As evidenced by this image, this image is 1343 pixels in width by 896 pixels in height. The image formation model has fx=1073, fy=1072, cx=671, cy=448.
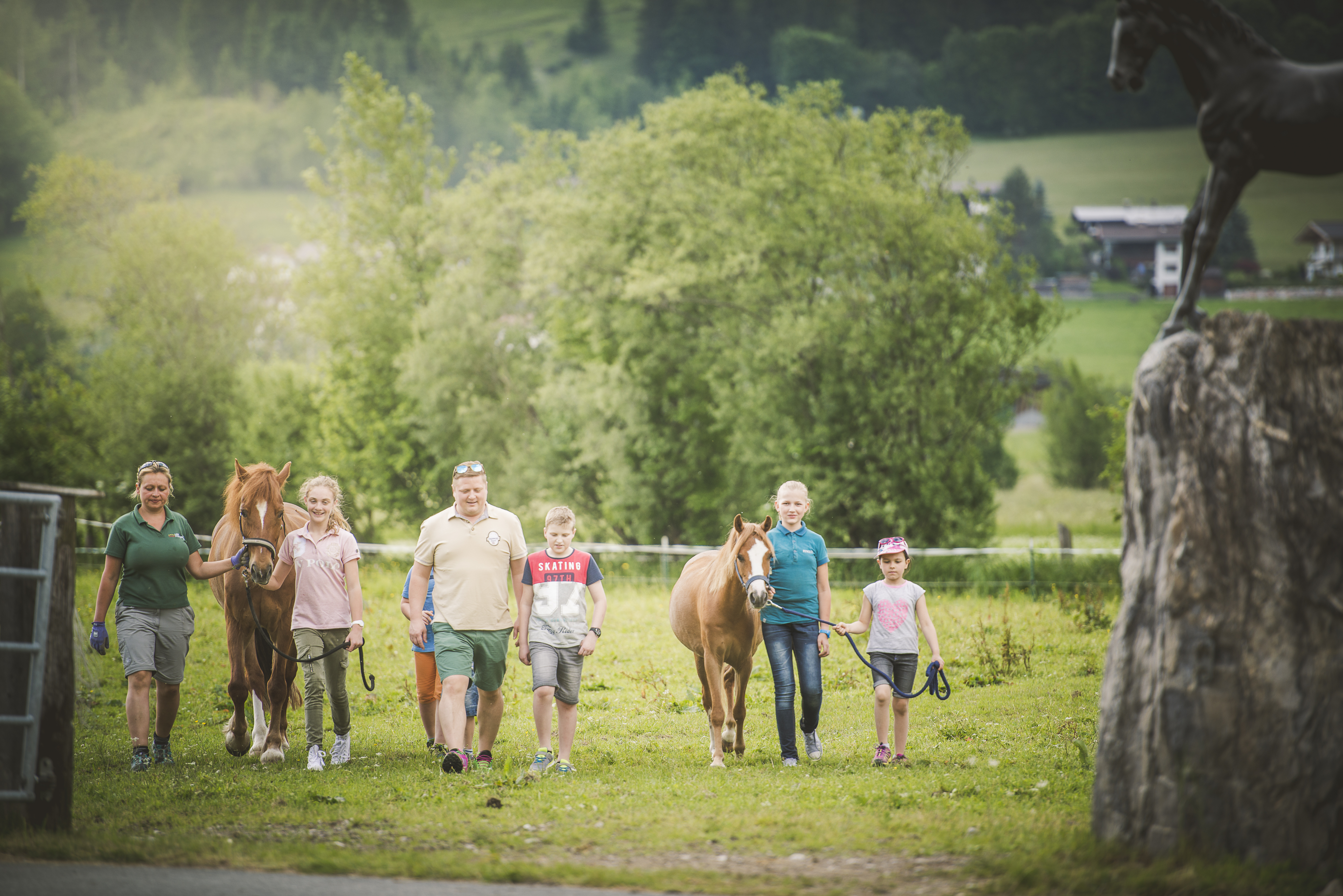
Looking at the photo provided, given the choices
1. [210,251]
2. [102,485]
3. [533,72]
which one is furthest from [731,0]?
[102,485]

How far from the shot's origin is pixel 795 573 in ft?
25.3

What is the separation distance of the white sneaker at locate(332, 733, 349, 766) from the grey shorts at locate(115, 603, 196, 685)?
3.86ft

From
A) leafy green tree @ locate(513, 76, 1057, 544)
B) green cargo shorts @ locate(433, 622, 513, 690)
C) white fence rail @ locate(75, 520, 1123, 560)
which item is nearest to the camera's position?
green cargo shorts @ locate(433, 622, 513, 690)

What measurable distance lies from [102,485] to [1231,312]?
118 feet

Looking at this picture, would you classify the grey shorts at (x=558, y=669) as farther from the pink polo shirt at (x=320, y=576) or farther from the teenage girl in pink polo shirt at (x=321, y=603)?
the pink polo shirt at (x=320, y=576)

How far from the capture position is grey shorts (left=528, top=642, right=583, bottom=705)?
7.17 m

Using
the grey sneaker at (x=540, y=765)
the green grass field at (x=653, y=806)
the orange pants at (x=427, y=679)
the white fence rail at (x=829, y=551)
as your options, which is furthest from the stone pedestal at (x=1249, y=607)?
the white fence rail at (x=829, y=551)

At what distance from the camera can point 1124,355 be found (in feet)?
197

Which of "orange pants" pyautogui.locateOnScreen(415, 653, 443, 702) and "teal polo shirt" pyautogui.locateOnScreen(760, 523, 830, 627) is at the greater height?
"teal polo shirt" pyautogui.locateOnScreen(760, 523, 830, 627)

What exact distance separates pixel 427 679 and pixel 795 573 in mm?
2920

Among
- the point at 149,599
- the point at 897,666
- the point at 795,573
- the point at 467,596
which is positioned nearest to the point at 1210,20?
the point at 795,573

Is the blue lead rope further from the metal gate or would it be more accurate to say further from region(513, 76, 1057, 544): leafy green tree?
region(513, 76, 1057, 544): leafy green tree

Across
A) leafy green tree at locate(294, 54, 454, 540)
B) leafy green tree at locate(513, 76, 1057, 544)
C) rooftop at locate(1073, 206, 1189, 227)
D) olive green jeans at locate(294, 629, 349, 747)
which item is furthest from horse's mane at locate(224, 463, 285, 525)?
rooftop at locate(1073, 206, 1189, 227)

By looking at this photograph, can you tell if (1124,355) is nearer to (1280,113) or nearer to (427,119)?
(427,119)
